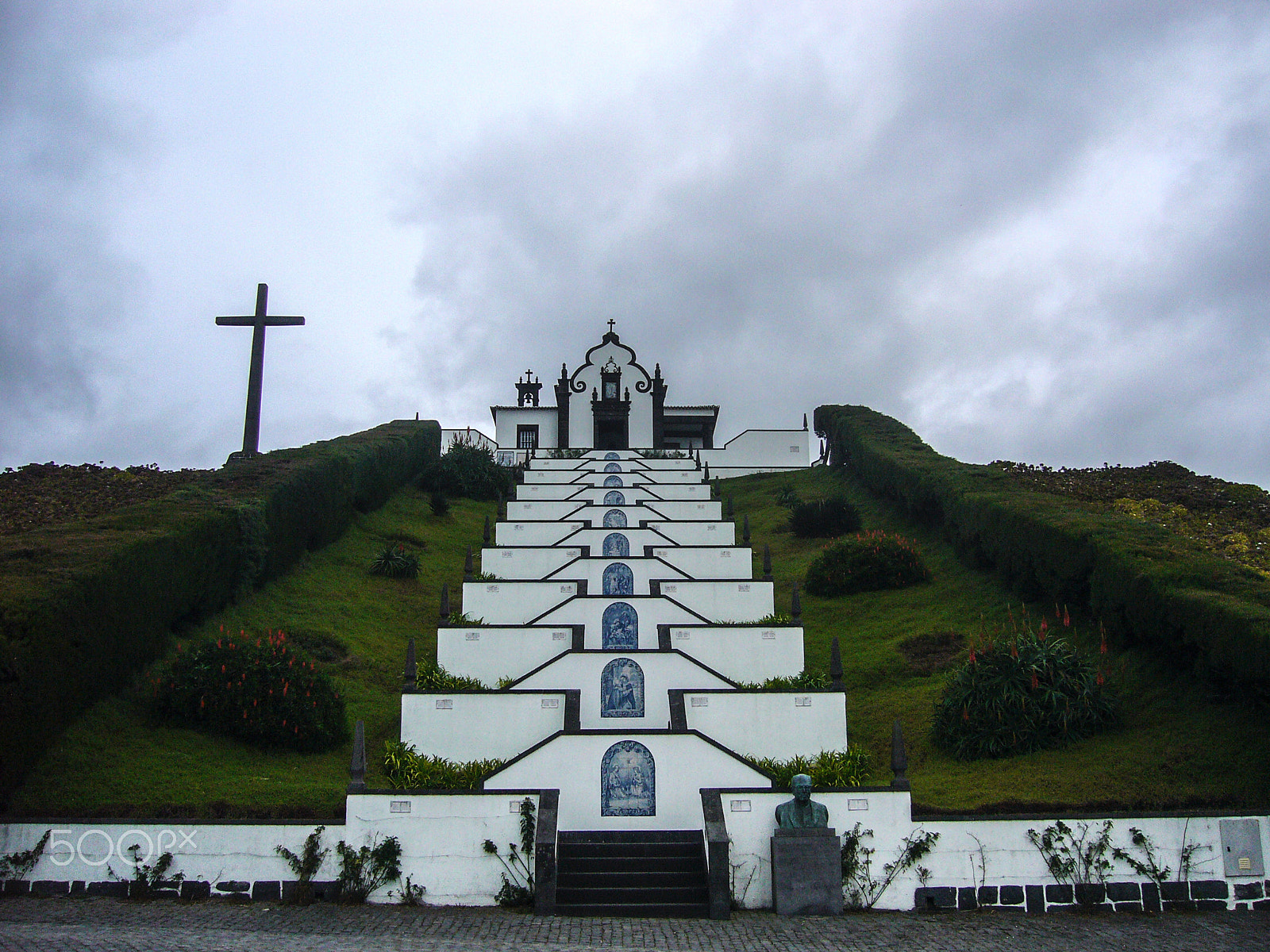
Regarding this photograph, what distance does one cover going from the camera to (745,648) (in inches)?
736

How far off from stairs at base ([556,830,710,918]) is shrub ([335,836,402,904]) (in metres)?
1.87

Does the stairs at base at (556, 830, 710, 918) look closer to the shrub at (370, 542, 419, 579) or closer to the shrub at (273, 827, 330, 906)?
the shrub at (273, 827, 330, 906)

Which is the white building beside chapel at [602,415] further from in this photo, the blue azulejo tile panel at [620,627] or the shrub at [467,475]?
the blue azulejo tile panel at [620,627]

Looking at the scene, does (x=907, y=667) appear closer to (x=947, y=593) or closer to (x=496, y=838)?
(x=947, y=593)

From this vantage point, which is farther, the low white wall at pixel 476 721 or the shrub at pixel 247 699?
the low white wall at pixel 476 721

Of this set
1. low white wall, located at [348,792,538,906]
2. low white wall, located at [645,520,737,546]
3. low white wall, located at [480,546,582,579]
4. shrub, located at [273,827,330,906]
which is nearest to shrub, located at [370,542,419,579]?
low white wall, located at [480,546,582,579]

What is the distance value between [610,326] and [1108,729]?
3707 centimetres

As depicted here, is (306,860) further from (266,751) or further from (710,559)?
(710,559)

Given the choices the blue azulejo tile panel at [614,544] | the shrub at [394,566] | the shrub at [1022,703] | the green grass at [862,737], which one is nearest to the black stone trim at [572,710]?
the green grass at [862,737]

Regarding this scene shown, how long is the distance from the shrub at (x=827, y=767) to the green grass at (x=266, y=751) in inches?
216

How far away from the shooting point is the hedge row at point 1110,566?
561 inches

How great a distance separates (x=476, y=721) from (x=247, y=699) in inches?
128

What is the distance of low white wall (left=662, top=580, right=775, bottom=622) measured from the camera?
68.8 feet

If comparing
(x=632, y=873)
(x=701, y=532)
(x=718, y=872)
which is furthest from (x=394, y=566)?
(x=718, y=872)
